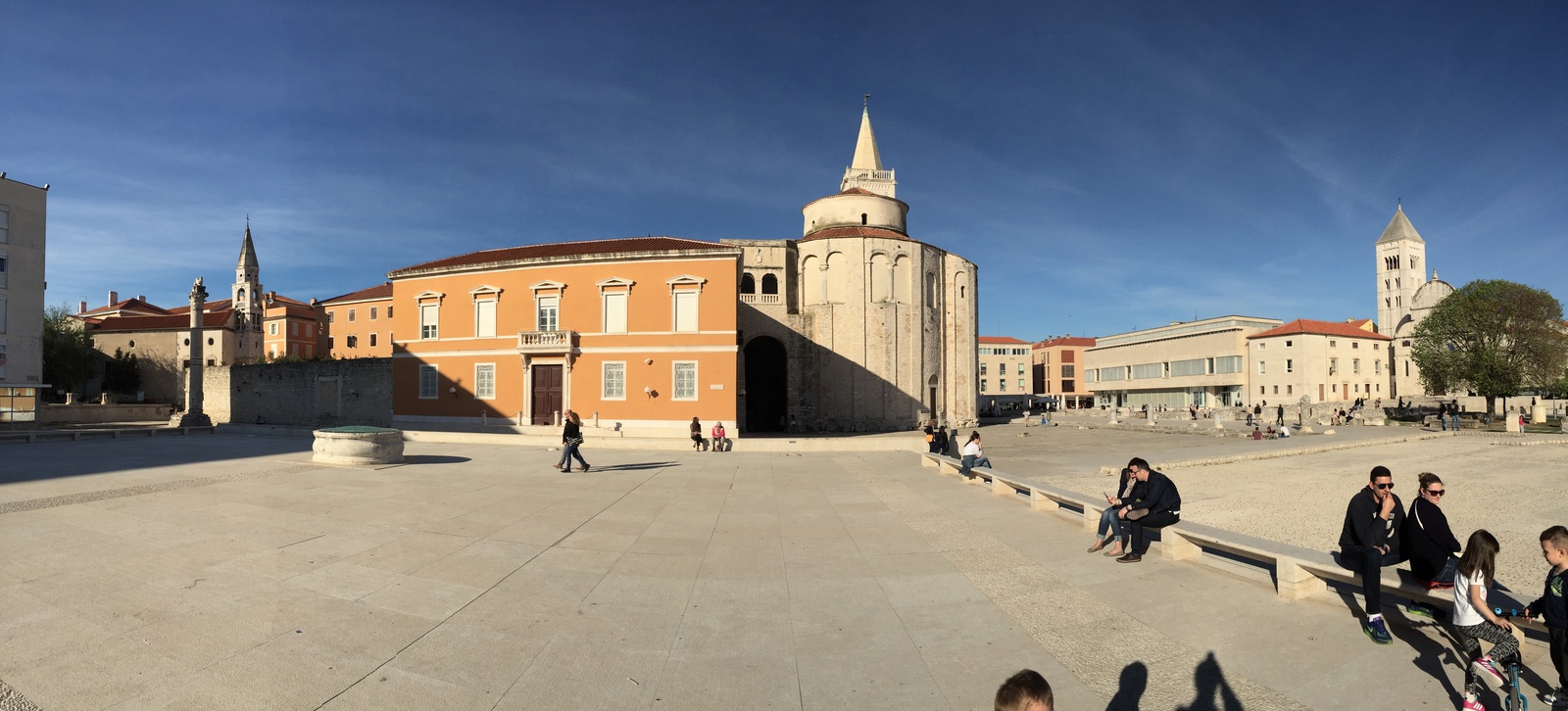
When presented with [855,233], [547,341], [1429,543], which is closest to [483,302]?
[547,341]

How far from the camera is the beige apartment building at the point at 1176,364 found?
6969cm

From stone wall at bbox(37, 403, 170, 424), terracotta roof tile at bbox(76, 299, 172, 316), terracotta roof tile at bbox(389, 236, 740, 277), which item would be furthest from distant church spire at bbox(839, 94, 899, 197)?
terracotta roof tile at bbox(76, 299, 172, 316)

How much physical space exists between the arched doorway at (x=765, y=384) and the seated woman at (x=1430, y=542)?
39.1 m

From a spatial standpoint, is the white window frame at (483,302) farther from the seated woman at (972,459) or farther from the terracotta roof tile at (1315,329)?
the terracotta roof tile at (1315,329)

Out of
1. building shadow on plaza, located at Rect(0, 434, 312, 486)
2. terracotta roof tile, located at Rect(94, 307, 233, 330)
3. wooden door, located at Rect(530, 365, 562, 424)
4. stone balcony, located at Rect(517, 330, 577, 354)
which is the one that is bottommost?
building shadow on plaza, located at Rect(0, 434, 312, 486)

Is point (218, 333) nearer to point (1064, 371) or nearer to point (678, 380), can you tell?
point (678, 380)

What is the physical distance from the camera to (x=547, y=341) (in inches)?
1139

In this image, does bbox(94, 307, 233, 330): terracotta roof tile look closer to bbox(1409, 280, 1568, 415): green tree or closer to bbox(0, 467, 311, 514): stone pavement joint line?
bbox(0, 467, 311, 514): stone pavement joint line

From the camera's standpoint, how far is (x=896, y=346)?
43.4 m

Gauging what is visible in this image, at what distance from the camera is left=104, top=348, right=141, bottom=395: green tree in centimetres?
6088

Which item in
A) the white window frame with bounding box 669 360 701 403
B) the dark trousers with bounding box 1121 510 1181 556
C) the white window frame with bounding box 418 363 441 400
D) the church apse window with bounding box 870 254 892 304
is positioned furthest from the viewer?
the church apse window with bounding box 870 254 892 304

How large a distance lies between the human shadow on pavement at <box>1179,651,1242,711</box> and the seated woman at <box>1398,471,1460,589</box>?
209 centimetres

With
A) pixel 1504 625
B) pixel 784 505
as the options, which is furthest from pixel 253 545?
pixel 1504 625

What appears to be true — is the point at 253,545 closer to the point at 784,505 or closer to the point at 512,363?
the point at 784,505
